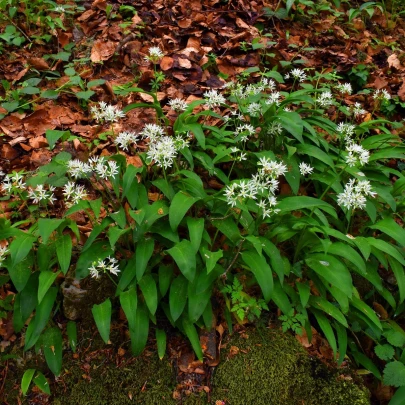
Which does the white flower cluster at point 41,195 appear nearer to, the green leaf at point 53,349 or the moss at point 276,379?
the green leaf at point 53,349

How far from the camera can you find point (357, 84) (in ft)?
14.0

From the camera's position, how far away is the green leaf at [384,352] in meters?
2.54

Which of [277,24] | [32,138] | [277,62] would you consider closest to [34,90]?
[32,138]

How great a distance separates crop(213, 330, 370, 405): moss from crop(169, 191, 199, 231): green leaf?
0.82 m

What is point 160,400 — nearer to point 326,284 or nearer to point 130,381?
point 130,381

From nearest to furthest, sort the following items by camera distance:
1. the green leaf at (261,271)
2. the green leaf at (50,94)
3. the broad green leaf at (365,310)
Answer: the green leaf at (261,271), the broad green leaf at (365,310), the green leaf at (50,94)

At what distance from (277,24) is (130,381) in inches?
156

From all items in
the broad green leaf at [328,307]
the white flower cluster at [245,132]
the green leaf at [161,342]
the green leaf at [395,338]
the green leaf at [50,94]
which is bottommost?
the green leaf at [395,338]

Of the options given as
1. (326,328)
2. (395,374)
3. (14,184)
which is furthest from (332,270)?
(14,184)

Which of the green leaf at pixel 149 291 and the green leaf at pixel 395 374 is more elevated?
the green leaf at pixel 149 291

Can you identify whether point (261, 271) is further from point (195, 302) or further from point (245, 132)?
point (245, 132)

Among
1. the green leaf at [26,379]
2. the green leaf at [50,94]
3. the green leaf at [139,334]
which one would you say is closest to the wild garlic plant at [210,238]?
the green leaf at [139,334]

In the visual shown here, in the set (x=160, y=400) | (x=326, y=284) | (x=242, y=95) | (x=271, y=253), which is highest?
(x=242, y=95)

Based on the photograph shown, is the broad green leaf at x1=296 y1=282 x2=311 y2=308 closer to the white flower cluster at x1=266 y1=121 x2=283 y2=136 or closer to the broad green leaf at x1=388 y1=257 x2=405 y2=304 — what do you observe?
the broad green leaf at x1=388 y1=257 x2=405 y2=304
